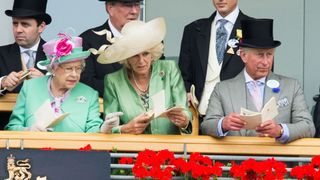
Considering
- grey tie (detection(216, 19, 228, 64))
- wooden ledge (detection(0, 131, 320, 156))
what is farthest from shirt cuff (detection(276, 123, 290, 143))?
grey tie (detection(216, 19, 228, 64))

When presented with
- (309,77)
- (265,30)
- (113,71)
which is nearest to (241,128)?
(265,30)

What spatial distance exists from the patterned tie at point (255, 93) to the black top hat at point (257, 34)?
0.97ft

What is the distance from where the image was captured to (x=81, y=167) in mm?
8766

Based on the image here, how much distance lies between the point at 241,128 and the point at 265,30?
1.10 meters

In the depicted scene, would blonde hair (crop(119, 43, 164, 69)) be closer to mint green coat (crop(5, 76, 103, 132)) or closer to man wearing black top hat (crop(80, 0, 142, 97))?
mint green coat (crop(5, 76, 103, 132))

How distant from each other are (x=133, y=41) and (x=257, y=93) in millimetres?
1047

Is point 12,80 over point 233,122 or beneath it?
over

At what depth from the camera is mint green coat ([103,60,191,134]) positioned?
965 cm

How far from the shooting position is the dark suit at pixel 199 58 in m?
10.5

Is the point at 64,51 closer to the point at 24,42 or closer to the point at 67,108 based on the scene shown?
the point at 67,108

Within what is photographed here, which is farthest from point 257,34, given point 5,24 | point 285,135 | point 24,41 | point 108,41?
point 5,24

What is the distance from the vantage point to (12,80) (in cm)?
1013

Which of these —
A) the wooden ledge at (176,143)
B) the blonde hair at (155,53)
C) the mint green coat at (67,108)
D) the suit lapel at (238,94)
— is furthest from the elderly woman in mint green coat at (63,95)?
the suit lapel at (238,94)

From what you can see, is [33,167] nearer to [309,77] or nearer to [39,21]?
[39,21]
